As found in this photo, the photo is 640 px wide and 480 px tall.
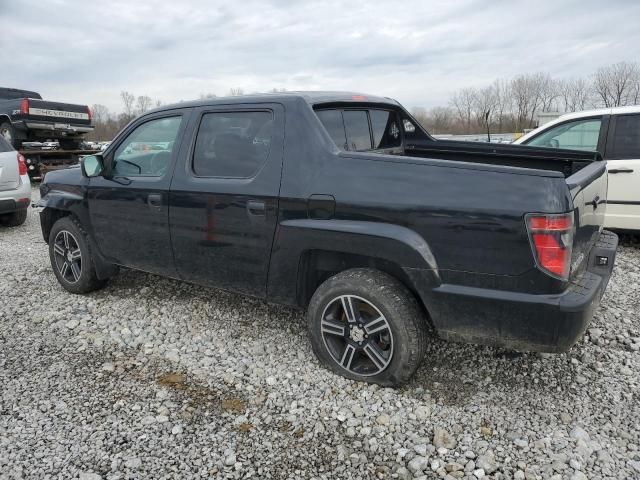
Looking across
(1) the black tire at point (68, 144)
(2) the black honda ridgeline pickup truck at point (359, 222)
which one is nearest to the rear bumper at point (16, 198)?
(2) the black honda ridgeline pickup truck at point (359, 222)

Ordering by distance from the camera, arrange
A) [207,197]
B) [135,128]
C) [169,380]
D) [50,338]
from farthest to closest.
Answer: [135,128]
[50,338]
[207,197]
[169,380]

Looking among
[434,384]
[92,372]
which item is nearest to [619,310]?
[434,384]

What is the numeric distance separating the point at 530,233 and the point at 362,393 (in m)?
1.35

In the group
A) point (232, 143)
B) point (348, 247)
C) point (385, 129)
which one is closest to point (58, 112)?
point (232, 143)

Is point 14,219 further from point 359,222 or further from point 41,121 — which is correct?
point 359,222

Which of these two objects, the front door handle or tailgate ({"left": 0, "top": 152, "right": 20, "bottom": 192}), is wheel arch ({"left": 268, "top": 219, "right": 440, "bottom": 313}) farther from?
tailgate ({"left": 0, "top": 152, "right": 20, "bottom": 192})

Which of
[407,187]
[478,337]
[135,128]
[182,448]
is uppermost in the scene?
[135,128]

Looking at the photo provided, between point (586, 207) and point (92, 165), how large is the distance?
372 cm

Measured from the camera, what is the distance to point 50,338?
3.88 metres

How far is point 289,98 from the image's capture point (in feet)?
10.8

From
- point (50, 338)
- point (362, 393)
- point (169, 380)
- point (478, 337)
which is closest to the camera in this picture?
point (478, 337)

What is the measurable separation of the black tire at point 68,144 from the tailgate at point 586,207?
14579 mm

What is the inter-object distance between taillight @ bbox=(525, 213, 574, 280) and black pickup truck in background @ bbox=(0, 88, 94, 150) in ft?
44.4

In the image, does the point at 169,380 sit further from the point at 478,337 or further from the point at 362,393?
the point at 478,337
